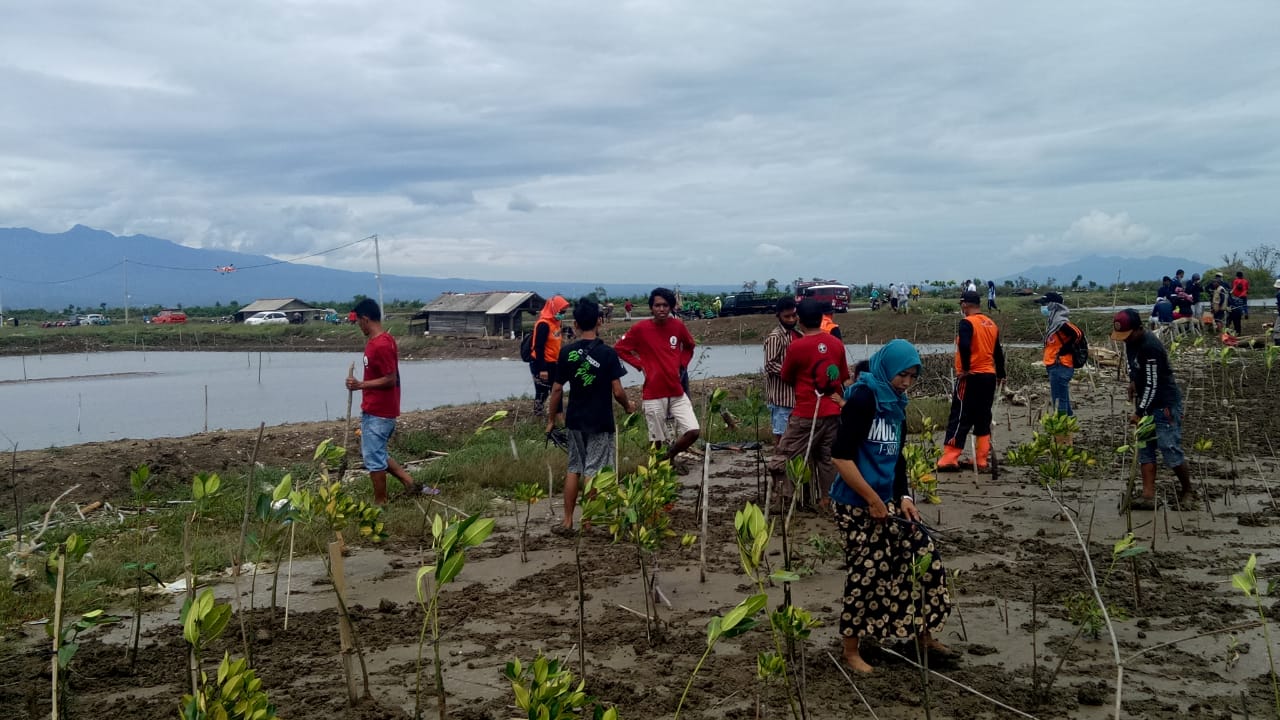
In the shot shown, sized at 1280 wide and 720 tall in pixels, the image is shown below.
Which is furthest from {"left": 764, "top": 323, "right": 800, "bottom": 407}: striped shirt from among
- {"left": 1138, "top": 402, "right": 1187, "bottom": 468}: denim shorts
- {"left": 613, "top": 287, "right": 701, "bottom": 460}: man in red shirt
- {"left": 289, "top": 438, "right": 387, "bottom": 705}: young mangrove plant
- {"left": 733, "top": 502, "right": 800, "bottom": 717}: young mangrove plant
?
{"left": 733, "top": 502, "right": 800, "bottom": 717}: young mangrove plant

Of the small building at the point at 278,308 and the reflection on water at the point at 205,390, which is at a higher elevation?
the small building at the point at 278,308

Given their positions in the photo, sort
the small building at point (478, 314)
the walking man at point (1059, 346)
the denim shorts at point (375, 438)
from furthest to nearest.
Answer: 1. the small building at point (478, 314)
2. the walking man at point (1059, 346)
3. the denim shorts at point (375, 438)

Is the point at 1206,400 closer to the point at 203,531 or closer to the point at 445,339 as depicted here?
the point at 203,531

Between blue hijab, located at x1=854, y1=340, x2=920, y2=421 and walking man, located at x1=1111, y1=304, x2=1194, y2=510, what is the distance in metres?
3.55

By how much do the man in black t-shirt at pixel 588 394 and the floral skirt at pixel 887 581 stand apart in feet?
8.82

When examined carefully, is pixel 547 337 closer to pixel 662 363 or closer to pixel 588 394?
pixel 662 363

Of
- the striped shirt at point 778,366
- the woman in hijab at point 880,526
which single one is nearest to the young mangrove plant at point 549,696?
the woman in hijab at point 880,526

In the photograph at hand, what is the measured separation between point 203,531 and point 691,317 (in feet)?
135

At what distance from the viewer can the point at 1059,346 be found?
8.80 m

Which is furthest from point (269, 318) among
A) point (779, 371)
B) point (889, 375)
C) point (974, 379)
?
point (889, 375)

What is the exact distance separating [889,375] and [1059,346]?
537 cm

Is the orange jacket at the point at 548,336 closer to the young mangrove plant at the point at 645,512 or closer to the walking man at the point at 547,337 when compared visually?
the walking man at the point at 547,337

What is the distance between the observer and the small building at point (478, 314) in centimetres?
4694

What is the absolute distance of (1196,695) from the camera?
396 centimetres
